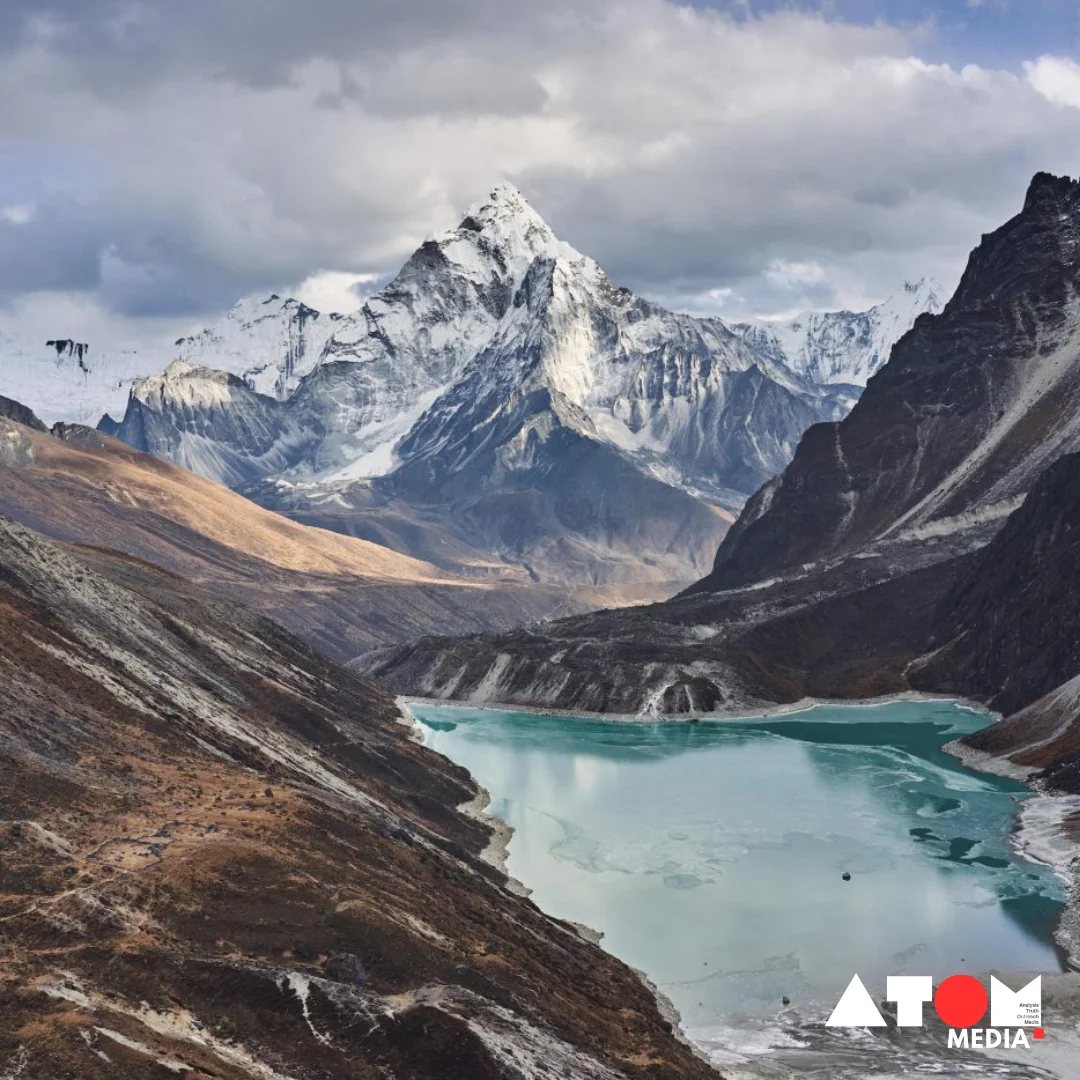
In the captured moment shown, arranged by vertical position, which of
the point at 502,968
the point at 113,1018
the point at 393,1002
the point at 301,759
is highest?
the point at 301,759

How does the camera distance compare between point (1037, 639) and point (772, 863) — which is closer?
point (772, 863)

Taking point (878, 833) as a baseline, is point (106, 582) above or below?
above

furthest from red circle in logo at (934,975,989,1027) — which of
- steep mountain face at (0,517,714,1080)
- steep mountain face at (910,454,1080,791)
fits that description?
steep mountain face at (910,454,1080,791)

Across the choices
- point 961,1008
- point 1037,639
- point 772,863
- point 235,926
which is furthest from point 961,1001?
point 1037,639

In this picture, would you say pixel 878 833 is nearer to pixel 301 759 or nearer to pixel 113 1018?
pixel 301 759

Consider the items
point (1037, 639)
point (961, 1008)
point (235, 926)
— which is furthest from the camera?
point (1037, 639)

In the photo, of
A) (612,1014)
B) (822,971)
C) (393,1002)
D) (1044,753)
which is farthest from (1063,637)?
(393,1002)

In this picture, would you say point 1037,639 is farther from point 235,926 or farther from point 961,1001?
point 235,926

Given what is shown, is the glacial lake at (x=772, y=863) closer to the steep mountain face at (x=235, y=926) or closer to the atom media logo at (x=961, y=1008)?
the atom media logo at (x=961, y=1008)
